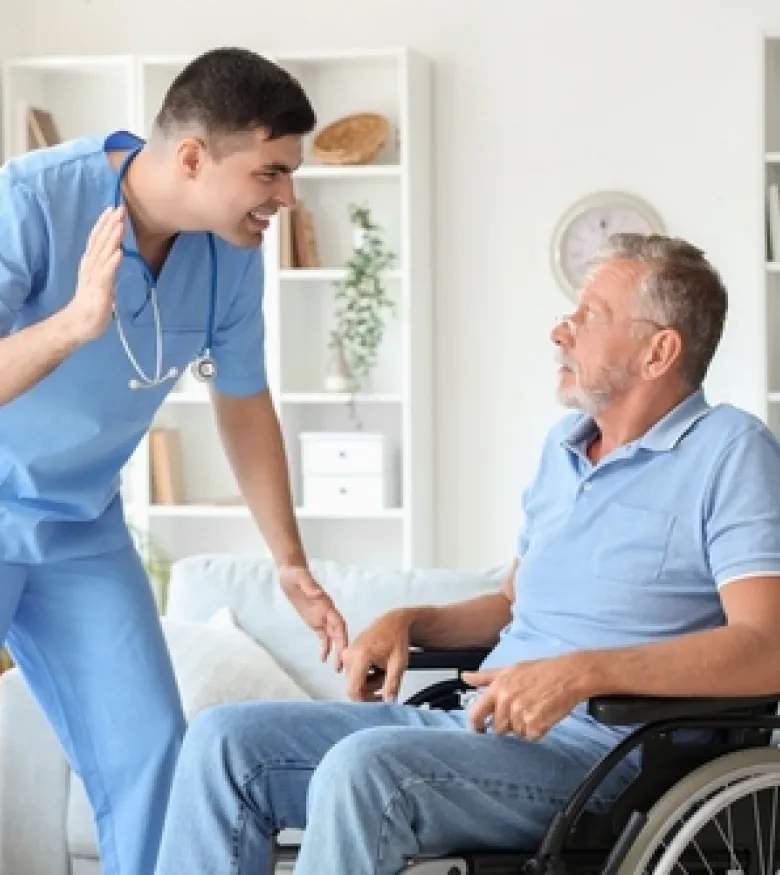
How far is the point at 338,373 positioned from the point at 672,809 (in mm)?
3440

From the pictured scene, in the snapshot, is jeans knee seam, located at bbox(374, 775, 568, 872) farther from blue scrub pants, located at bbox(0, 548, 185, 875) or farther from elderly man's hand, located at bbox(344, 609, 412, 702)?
blue scrub pants, located at bbox(0, 548, 185, 875)

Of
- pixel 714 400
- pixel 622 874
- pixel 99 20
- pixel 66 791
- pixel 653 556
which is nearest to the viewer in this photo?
pixel 622 874

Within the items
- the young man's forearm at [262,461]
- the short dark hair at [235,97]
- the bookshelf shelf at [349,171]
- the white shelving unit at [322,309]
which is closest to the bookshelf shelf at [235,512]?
the white shelving unit at [322,309]

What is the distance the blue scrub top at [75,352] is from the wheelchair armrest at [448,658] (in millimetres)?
431

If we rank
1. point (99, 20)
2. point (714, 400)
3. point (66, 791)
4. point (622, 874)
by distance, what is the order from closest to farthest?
point (622, 874) < point (66, 791) < point (714, 400) < point (99, 20)

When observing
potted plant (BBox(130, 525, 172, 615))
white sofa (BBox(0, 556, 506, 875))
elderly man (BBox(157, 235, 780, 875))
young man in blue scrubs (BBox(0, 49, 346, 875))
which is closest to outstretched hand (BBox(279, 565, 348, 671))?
young man in blue scrubs (BBox(0, 49, 346, 875))

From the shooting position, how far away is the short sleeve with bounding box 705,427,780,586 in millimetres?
2172

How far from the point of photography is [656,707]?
2.06m

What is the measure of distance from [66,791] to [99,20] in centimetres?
303

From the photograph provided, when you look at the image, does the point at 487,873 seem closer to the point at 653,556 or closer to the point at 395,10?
the point at 653,556

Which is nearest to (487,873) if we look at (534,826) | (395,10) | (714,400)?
(534,826)

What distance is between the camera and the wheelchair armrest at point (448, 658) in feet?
8.23

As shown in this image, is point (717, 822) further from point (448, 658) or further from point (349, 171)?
point (349, 171)

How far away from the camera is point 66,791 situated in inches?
132
